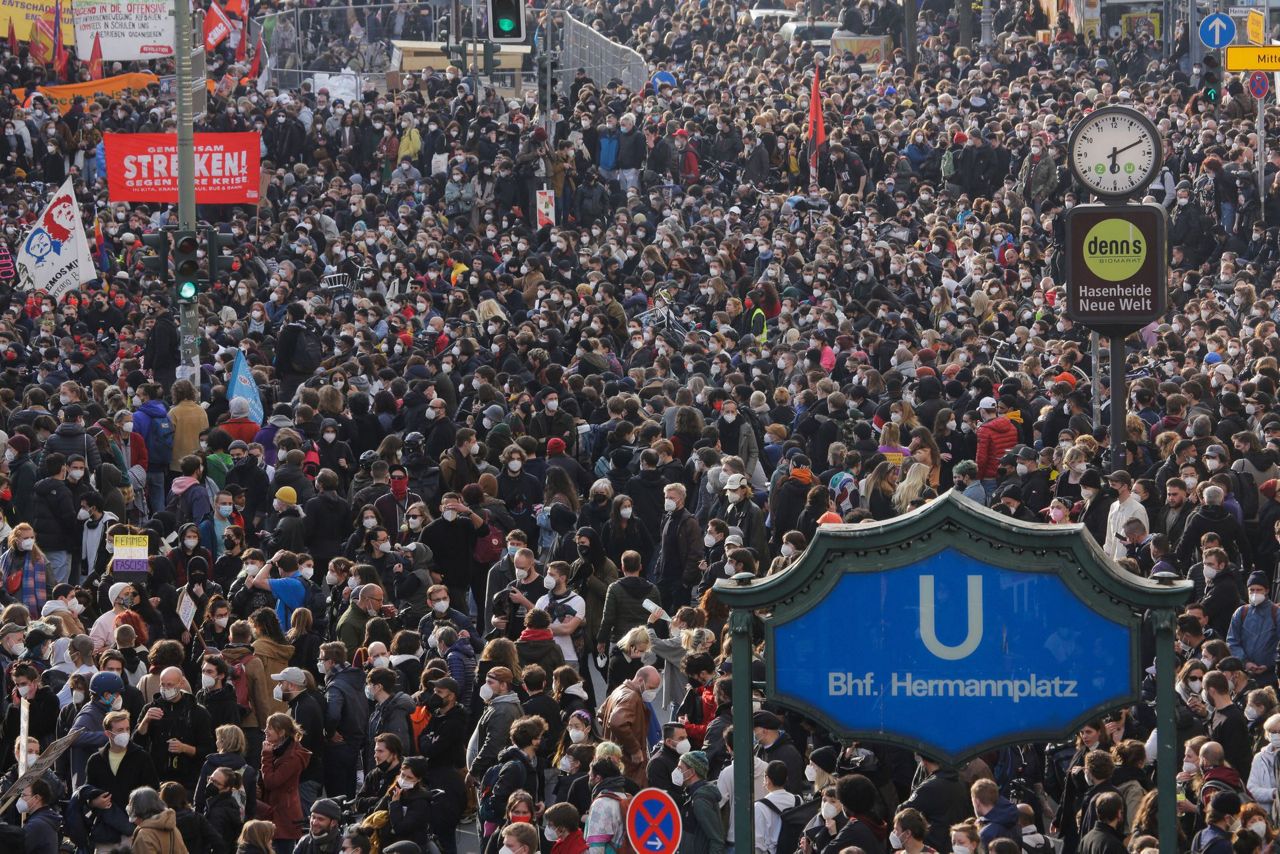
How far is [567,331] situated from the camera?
86.4 ft

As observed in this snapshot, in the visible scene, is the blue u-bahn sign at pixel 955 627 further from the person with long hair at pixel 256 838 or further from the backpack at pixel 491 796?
the backpack at pixel 491 796

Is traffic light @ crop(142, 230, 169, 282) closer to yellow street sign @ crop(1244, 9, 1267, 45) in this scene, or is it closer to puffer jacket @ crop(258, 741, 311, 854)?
puffer jacket @ crop(258, 741, 311, 854)

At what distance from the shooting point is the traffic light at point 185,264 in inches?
838

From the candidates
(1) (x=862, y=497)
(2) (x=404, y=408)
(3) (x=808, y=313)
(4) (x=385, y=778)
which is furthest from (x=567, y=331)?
(4) (x=385, y=778)

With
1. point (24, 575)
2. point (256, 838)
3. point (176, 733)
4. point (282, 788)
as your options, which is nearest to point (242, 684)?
point (176, 733)

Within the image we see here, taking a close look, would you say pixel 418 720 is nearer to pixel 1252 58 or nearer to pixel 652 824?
pixel 652 824

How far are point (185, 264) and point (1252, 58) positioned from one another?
1618 centimetres

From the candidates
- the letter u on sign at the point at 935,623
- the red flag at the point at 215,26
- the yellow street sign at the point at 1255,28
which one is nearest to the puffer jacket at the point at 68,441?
the letter u on sign at the point at 935,623

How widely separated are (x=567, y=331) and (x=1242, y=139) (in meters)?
13.0

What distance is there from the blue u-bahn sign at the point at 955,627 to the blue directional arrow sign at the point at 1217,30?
3220 centimetres

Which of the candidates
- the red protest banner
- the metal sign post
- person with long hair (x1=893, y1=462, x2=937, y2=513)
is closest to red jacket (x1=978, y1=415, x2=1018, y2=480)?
person with long hair (x1=893, y1=462, x2=937, y2=513)

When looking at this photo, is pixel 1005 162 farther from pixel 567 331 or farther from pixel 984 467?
pixel 984 467

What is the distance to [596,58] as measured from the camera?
149 feet

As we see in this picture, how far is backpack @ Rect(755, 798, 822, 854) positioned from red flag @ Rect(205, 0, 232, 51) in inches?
1184
